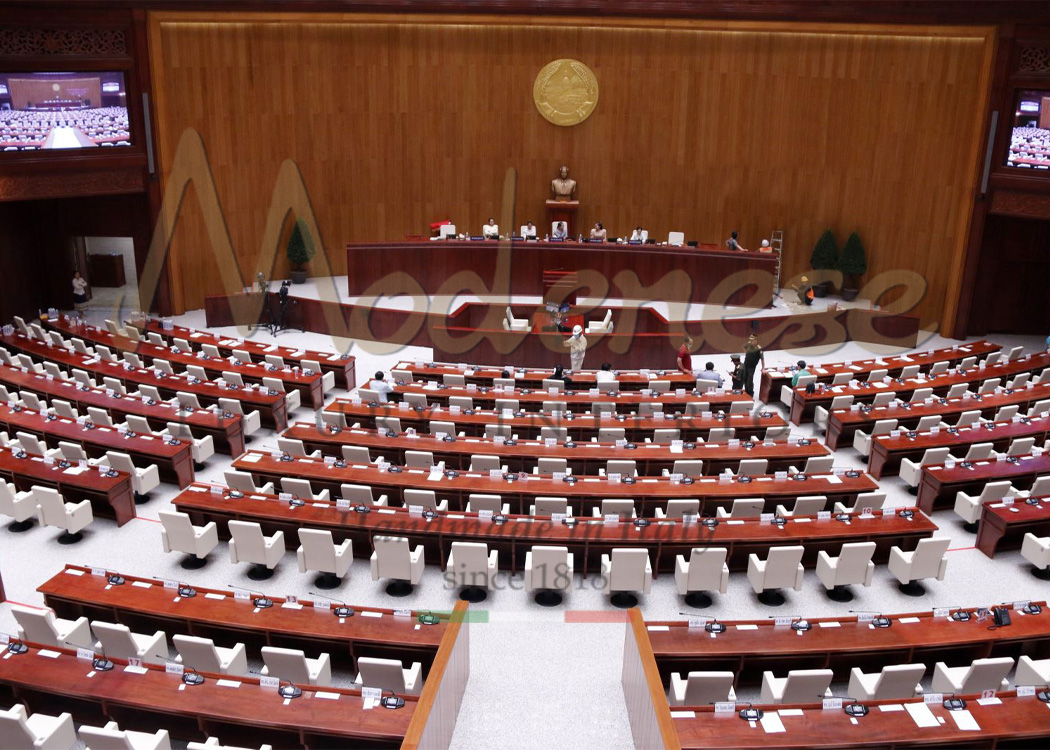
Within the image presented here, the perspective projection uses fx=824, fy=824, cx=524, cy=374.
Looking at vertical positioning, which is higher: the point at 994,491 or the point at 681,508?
the point at 994,491

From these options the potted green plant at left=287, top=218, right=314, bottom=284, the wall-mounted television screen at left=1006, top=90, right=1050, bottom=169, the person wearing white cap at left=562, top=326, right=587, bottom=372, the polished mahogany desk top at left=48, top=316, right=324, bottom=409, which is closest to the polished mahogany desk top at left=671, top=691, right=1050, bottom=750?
the polished mahogany desk top at left=48, top=316, right=324, bottom=409

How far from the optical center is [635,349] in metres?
16.5

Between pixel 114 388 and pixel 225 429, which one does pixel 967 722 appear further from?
pixel 114 388

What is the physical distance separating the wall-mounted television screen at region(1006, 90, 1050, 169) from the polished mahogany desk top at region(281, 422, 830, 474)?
9.90 metres

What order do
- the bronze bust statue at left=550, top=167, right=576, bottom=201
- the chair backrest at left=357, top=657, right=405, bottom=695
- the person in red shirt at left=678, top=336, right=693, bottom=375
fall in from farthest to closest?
the bronze bust statue at left=550, top=167, right=576, bottom=201 → the person in red shirt at left=678, top=336, right=693, bottom=375 → the chair backrest at left=357, top=657, right=405, bottom=695

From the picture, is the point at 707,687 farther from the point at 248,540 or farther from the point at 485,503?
the point at 248,540

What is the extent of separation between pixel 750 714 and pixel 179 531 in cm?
630

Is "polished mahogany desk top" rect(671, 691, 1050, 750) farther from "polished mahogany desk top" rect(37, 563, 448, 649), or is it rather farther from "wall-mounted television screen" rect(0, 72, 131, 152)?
"wall-mounted television screen" rect(0, 72, 131, 152)

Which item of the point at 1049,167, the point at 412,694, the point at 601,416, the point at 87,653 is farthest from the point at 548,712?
Answer: the point at 1049,167

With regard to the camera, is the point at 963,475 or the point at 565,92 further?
the point at 565,92

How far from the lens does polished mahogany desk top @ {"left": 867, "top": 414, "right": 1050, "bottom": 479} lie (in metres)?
11.6

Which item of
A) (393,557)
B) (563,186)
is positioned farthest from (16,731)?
(563,186)

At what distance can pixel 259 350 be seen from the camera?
15.6 meters

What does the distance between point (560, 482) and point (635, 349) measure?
277 inches
